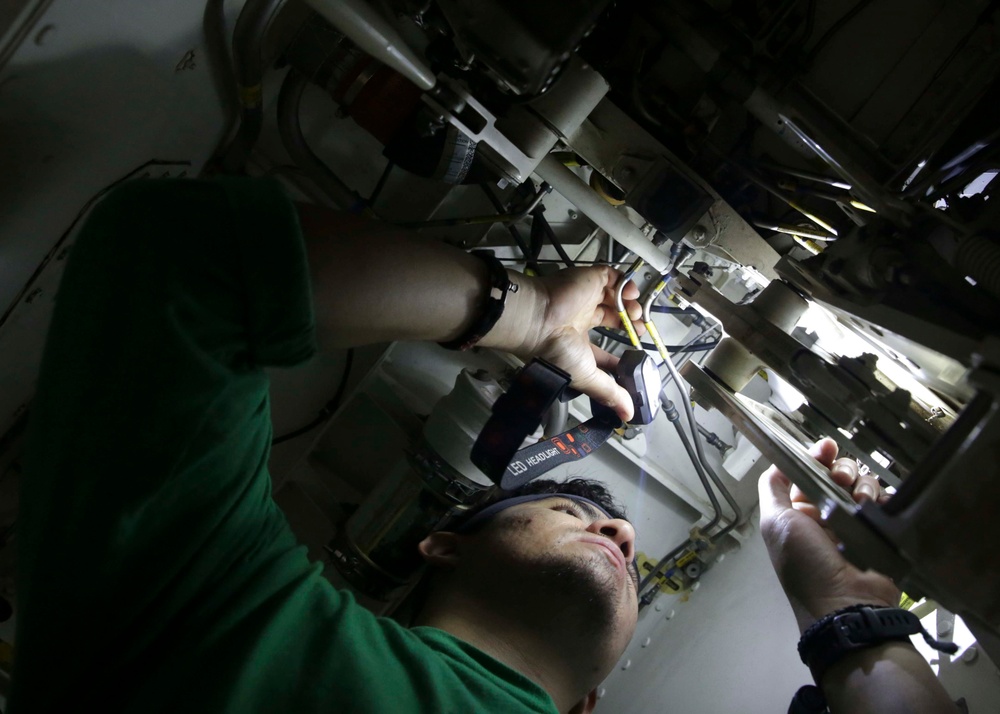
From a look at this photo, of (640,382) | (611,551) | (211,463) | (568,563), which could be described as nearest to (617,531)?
(611,551)

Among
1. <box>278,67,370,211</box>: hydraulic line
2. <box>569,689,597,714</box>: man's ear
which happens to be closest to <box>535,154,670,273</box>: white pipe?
<box>278,67,370,211</box>: hydraulic line

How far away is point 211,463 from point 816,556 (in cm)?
121

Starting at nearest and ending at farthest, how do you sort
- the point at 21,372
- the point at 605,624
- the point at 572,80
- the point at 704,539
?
the point at 572,80 → the point at 21,372 → the point at 605,624 → the point at 704,539

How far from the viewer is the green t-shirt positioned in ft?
1.95

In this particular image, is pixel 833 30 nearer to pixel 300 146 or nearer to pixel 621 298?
pixel 621 298

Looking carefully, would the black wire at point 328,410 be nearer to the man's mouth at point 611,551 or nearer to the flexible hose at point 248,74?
the flexible hose at point 248,74

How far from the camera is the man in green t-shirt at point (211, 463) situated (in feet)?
1.95

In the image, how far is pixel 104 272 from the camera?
595mm

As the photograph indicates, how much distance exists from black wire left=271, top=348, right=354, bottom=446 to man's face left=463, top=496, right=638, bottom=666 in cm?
51

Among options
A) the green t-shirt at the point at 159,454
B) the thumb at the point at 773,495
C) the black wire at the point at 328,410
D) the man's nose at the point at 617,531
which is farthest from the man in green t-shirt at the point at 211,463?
the black wire at the point at 328,410

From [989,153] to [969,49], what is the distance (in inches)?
5.5

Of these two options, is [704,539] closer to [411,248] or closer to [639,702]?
[639,702]

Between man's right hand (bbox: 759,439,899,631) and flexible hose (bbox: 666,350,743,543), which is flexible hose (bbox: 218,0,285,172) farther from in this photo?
man's right hand (bbox: 759,439,899,631)

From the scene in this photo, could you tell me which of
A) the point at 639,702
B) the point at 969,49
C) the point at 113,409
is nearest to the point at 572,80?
the point at 969,49
